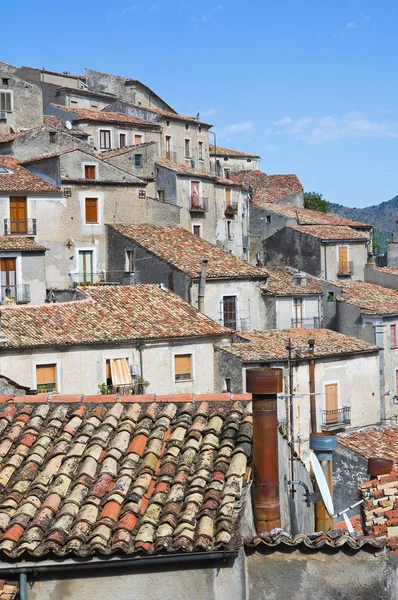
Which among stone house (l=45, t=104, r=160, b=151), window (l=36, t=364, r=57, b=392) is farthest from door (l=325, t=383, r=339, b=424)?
stone house (l=45, t=104, r=160, b=151)

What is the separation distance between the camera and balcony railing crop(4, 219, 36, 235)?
4350cm

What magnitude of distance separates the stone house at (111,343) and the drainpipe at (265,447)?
894 inches

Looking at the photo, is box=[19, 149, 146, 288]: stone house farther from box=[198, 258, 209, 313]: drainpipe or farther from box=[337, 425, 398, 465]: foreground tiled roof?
box=[337, 425, 398, 465]: foreground tiled roof

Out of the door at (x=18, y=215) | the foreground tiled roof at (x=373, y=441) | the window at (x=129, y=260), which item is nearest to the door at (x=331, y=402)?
the foreground tiled roof at (x=373, y=441)

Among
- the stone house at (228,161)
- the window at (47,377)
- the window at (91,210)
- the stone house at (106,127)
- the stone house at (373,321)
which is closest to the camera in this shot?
the window at (47,377)

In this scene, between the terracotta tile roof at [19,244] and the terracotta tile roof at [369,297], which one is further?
the terracotta tile roof at [369,297]

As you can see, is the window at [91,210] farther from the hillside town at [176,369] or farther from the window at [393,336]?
the window at [393,336]

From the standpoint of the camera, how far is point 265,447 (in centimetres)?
955

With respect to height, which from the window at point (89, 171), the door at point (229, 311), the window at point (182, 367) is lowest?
the window at point (182, 367)

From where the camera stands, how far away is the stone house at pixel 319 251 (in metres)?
53.6

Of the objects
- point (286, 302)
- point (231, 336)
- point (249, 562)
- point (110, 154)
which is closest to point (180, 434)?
point (249, 562)

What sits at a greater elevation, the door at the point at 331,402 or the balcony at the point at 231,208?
the balcony at the point at 231,208

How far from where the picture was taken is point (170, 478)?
924 centimetres

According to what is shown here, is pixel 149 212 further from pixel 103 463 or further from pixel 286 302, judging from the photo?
pixel 103 463
